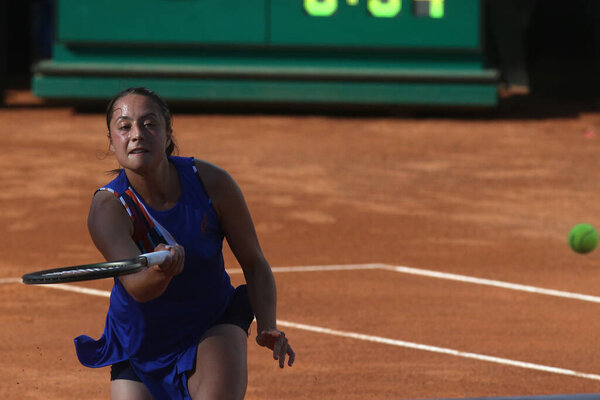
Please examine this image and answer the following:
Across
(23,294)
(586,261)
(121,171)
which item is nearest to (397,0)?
(586,261)

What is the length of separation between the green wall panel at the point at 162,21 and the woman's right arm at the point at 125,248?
1386 cm

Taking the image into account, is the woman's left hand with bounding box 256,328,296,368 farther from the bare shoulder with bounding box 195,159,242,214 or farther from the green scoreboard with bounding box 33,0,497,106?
the green scoreboard with bounding box 33,0,497,106

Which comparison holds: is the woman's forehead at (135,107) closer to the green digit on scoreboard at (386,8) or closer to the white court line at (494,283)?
the white court line at (494,283)

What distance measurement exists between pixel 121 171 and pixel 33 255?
585 cm

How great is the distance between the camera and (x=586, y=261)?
9805mm

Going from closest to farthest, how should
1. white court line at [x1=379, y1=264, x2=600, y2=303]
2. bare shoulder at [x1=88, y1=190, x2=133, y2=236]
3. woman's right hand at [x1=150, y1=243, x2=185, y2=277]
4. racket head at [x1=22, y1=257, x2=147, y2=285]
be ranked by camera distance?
racket head at [x1=22, y1=257, x2=147, y2=285]
woman's right hand at [x1=150, y1=243, x2=185, y2=277]
bare shoulder at [x1=88, y1=190, x2=133, y2=236]
white court line at [x1=379, y1=264, x2=600, y2=303]

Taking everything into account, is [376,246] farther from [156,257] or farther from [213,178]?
[156,257]

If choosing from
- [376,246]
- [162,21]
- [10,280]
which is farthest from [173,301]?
[162,21]

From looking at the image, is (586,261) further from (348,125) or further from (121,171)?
(348,125)

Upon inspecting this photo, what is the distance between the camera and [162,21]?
17.7 metres

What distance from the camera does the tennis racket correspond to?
342 centimetres

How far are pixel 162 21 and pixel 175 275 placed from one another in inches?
559

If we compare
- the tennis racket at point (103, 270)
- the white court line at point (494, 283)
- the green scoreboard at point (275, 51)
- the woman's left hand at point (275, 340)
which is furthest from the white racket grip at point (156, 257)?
the green scoreboard at point (275, 51)

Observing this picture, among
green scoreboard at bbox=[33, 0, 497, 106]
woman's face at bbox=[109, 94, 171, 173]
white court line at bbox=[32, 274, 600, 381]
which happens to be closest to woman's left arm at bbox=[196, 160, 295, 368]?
woman's face at bbox=[109, 94, 171, 173]
